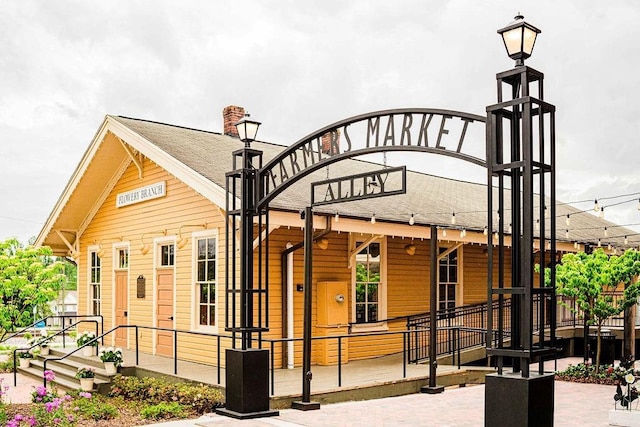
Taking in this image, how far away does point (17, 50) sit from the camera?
17688mm

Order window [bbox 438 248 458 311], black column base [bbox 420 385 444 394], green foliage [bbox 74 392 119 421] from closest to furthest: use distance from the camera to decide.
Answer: green foliage [bbox 74 392 119 421], black column base [bbox 420 385 444 394], window [bbox 438 248 458 311]

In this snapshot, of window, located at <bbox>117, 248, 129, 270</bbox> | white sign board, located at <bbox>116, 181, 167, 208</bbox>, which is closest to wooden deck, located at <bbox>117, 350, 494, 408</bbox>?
window, located at <bbox>117, 248, 129, 270</bbox>

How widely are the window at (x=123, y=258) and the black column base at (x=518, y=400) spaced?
1332 cm

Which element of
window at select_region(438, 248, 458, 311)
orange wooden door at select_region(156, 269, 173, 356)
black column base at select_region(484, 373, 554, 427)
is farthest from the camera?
window at select_region(438, 248, 458, 311)

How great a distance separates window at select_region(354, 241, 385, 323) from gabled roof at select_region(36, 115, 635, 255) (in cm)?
105

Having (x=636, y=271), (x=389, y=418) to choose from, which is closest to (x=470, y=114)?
(x=389, y=418)

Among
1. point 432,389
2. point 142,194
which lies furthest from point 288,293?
point 142,194

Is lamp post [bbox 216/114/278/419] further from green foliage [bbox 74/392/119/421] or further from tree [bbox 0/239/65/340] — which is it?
tree [bbox 0/239/65/340]

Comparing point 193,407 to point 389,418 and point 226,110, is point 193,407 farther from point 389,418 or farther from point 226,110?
point 226,110

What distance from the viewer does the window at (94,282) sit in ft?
63.9

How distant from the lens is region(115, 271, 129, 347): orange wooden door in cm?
1771

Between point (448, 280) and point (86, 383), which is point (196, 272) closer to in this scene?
point (86, 383)

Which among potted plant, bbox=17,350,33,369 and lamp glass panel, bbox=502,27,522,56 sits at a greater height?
lamp glass panel, bbox=502,27,522,56

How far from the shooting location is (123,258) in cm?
1822
